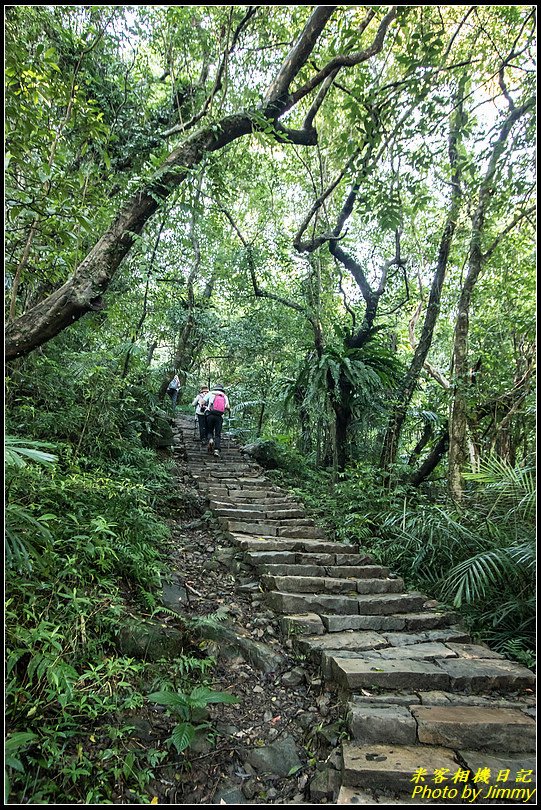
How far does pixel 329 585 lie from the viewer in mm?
4426

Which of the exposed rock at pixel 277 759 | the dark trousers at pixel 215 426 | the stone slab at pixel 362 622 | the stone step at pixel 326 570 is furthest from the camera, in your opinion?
the dark trousers at pixel 215 426

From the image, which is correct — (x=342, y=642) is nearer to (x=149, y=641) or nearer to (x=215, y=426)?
(x=149, y=641)

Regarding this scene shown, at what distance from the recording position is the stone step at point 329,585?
429cm

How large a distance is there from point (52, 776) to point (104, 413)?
3.97 meters

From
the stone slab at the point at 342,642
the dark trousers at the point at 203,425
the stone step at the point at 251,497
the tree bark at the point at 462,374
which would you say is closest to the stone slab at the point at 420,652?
the stone slab at the point at 342,642

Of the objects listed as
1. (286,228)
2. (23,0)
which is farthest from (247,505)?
(286,228)

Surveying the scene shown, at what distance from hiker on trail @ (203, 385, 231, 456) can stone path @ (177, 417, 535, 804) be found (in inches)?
153

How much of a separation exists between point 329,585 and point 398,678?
4.64 feet

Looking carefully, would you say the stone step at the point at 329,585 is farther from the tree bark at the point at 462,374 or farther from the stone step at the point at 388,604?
the tree bark at the point at 462,374

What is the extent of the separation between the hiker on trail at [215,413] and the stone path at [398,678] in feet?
12.7

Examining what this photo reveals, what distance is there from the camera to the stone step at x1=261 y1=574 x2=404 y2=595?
429 centimetres

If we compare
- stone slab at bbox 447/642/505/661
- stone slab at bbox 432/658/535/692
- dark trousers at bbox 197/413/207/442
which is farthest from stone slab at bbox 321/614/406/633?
dark trousers at bbox 197/413/207/442

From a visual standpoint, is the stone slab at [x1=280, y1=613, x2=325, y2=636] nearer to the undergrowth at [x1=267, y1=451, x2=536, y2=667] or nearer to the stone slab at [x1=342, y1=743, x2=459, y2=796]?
the stone slab at [x1=342, y1=743, x2=459, y2=796]

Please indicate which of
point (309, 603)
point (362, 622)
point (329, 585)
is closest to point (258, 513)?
point (329, 585)
